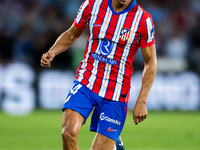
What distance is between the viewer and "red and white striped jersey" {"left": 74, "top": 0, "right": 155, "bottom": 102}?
519 cm

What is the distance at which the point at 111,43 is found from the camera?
5207 mm

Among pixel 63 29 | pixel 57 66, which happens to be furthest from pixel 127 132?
pixel 63 29

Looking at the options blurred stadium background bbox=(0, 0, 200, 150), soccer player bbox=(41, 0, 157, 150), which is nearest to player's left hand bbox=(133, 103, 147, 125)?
soccer player bbox=(41, 0, 157, 150)

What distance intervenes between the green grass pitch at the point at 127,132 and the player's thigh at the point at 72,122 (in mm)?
3013

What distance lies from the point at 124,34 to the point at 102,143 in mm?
1138

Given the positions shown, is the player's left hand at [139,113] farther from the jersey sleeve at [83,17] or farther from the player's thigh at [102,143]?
the jersey sleeve at [83,17]

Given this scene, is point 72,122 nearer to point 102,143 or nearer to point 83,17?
point 102,143

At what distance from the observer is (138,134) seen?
990cm

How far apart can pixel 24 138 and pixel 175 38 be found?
647 centimetres

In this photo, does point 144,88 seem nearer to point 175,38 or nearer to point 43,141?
point 43,141

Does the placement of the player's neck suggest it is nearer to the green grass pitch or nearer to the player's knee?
the player's knee

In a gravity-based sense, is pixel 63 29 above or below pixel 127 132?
above

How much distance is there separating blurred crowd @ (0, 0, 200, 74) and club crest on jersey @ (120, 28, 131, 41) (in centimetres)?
758

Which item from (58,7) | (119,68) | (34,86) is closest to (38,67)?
(34,86)
